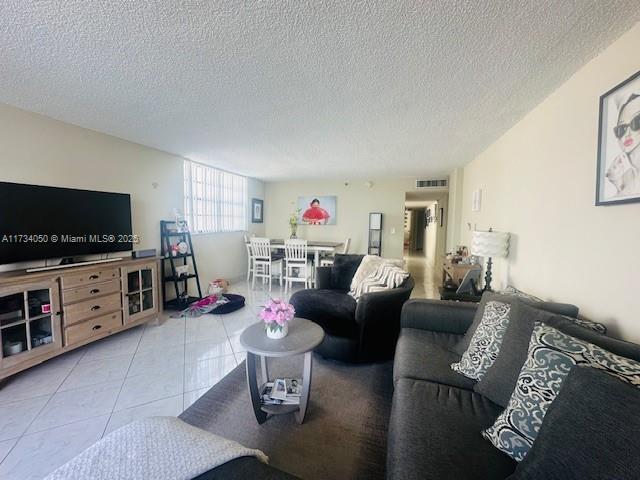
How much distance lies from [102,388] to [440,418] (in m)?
2.39

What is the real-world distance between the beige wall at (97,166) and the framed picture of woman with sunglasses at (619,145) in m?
4.40

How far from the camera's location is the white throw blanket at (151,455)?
0.72 meters

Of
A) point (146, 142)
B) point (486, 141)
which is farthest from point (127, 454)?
point (486, 141)

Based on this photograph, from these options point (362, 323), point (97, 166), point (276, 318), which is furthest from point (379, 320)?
point (97, 166)

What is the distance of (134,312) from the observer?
2.96 metres

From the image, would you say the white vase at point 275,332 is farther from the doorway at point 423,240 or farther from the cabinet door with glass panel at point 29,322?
the doorway at point 423,240

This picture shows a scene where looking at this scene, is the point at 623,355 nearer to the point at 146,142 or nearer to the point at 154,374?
the point at 154,374

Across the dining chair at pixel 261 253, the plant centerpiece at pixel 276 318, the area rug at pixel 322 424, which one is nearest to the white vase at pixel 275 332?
the plant centerpiece at pixel 276 318

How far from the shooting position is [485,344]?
1.46 m

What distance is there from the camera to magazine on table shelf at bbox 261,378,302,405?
5.58 ft

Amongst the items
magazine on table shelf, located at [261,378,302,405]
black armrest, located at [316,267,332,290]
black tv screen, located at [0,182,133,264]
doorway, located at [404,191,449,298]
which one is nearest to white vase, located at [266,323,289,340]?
magazine on table shelf, located at [261,378,302,405]

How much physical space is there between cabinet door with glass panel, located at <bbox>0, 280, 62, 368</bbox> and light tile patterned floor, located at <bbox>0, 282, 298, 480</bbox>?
0.23m

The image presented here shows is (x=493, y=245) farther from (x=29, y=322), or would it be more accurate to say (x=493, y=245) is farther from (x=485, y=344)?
(x=29, y=322)

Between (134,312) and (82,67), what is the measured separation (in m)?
2.41
